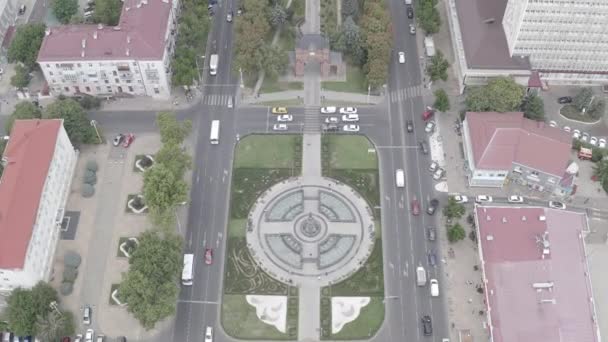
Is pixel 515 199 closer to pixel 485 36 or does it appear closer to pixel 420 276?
pixel 420 276

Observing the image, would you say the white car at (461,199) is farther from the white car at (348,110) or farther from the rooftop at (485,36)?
the rooftop at (485,36)

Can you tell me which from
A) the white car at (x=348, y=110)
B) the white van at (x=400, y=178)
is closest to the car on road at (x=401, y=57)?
the white car at (x=348, y=110)

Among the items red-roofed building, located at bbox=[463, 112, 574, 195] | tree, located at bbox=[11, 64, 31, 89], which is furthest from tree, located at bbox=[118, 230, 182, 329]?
red-roofed building, located at bbox=[463, 112, 574, 195]

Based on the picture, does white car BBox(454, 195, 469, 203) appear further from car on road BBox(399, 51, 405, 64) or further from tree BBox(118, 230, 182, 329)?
tree BBox(118, 230, 182, 329)

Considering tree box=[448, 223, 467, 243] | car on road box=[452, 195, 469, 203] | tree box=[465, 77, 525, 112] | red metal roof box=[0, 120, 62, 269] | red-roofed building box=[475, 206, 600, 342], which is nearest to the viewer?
red-roofed building box=[475, 206, 600, 342]

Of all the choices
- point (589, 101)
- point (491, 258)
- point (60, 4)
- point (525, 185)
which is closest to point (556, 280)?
point (491, 258)

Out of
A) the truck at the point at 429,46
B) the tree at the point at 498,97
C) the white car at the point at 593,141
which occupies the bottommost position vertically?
the white car at the point at 593,141

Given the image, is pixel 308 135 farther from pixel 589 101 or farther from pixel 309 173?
pixel 589 101
